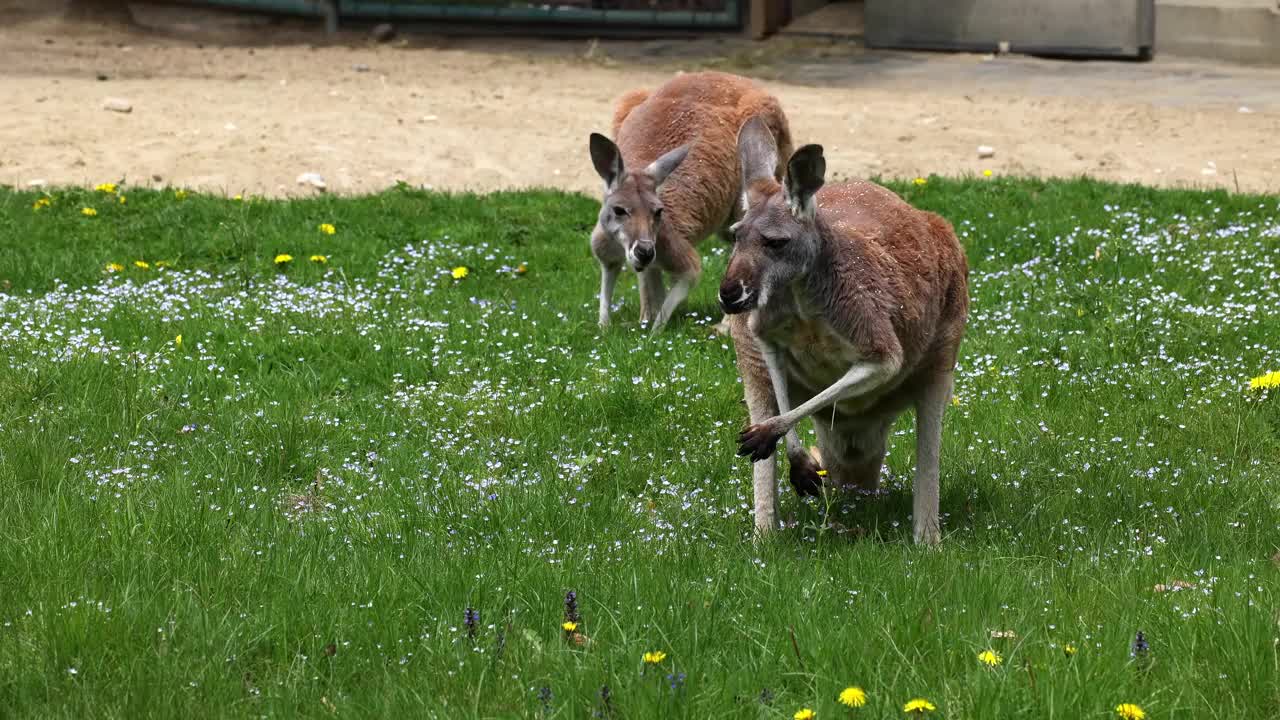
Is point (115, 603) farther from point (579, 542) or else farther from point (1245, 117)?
point (1245, 117)

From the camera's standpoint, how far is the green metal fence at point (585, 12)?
16.9m

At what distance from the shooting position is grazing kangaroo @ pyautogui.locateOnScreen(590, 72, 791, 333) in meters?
7.34

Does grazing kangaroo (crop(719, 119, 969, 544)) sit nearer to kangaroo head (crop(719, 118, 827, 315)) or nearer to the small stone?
kangaroo head (crop(719, 118, 827, 315))

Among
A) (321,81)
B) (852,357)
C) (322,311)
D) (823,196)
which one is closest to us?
(852,357)

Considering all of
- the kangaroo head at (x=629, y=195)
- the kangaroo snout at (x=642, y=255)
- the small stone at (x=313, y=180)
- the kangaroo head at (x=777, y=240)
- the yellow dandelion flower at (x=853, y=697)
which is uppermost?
the kangaroo head at (x=777, y=240)

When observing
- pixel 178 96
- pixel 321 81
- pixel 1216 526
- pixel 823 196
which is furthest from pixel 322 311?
pixel 321 81

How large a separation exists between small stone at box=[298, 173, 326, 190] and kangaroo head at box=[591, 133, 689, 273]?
3184 mm

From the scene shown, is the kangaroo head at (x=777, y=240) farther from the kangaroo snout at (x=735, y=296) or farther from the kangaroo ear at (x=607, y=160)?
the kangaroo ear at (x=607, y=160)

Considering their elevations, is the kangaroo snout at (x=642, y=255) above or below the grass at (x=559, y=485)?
above

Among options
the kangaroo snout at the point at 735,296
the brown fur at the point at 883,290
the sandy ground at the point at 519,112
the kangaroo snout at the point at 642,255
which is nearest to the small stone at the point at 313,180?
the sandy ground at the point at 519,112

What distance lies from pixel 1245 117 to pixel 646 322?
20.4ft

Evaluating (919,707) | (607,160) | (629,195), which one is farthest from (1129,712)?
(607,160)

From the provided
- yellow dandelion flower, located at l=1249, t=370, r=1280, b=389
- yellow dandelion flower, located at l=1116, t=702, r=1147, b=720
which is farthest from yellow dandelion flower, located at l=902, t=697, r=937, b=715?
yellow dandelion flower, located at l=1249, t=370, r=1280, b=389

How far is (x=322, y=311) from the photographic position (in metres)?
Answer: 7.25
